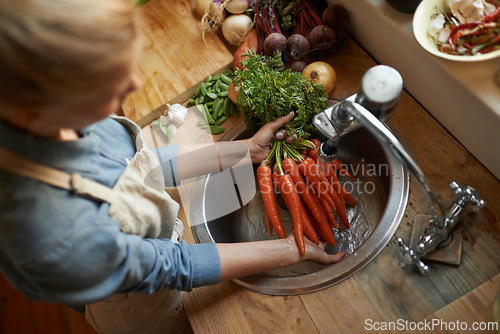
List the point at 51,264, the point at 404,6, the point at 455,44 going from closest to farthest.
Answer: the point at 51,264
the point at 455,44
the point at 404,6

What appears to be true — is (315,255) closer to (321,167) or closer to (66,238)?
(321,167)

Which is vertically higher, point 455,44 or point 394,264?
point 455,44

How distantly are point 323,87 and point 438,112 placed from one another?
0.35 meters

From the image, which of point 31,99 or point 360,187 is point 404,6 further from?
point 31,99

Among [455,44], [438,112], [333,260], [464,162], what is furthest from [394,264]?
[455,44]

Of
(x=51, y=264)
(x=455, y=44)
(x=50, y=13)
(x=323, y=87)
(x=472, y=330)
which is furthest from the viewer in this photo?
(x=323, y=87)

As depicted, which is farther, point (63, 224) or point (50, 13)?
point (63, 224)

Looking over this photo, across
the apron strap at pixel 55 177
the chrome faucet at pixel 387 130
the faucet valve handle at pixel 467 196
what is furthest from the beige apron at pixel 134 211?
the faucet valve handle at pixel 467 196

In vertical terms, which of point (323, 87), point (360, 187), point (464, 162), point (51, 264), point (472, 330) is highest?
point (51, 264)

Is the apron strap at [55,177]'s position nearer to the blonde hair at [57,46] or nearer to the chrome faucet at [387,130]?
the blonde hair at [57,46]

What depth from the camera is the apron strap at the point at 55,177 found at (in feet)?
2.02

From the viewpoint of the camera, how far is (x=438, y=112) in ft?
3.59

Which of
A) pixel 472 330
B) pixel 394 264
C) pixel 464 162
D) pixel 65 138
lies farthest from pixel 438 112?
pixel 65 138

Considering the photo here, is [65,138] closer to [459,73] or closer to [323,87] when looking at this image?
[323,87]
